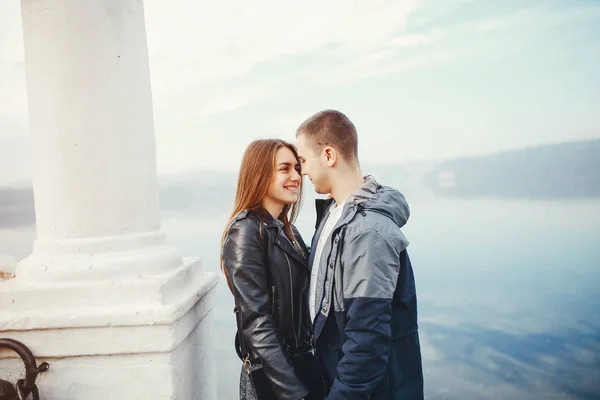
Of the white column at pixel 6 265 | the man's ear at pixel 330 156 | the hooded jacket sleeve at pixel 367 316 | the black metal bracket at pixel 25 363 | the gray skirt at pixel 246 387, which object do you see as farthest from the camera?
the white column at pixel 6 265

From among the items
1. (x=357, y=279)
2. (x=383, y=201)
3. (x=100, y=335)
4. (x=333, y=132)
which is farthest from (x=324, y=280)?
(x=100, y=335)

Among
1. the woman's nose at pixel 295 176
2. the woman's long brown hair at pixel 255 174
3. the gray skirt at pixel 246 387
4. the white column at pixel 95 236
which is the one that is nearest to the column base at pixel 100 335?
the white column at pixel 95 236

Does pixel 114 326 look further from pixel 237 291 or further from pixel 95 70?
pixel 95 70

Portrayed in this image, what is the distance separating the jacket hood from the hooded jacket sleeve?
154mm

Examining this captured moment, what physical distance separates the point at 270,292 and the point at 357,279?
0.48 metres

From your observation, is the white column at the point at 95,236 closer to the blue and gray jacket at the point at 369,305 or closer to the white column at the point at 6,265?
the blue and gray jacket at the point at 369,305

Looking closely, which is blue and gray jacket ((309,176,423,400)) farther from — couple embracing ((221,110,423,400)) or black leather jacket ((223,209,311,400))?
black leather jacket ((223,209,311,400))

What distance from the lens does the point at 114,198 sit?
2029 millimetres

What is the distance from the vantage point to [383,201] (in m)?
1.87

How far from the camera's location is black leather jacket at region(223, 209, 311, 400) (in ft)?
5.94

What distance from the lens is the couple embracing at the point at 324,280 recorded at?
1641mm

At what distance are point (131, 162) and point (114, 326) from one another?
78cm

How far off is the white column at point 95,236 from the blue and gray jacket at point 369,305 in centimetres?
69

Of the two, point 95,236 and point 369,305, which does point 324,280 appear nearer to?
point 369,305
